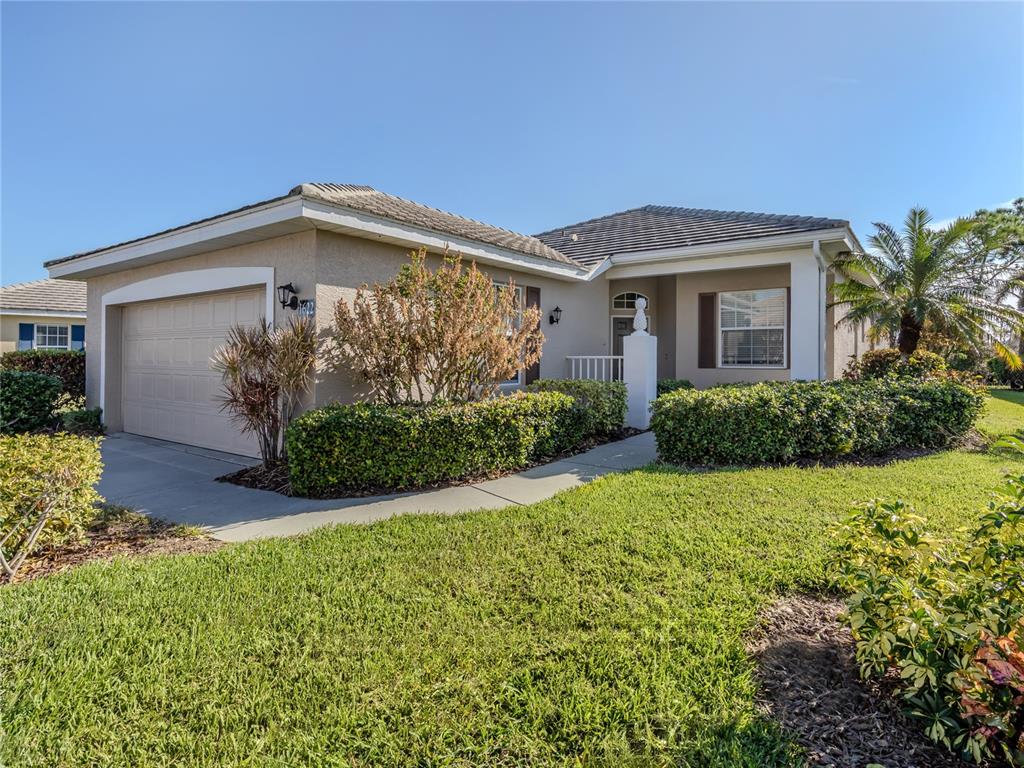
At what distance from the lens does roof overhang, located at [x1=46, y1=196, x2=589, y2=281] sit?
23.0 ft

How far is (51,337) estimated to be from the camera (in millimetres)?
20562

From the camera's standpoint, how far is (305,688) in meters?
2.66

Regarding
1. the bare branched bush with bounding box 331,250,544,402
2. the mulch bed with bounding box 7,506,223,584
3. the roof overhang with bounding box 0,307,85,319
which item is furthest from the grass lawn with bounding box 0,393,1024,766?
the roof overhang with bounding box 0,307,85,319

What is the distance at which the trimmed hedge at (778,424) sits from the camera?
7504 millimetres

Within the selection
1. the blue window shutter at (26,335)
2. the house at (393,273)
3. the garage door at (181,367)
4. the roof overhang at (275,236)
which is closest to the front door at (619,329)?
the house at (393,273)

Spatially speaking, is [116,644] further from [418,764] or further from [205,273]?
[205,273]

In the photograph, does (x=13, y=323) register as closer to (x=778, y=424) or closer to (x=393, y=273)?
(x=393, y=273)

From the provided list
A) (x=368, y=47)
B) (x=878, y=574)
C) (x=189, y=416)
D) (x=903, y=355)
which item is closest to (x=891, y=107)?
(x=903, y=355)

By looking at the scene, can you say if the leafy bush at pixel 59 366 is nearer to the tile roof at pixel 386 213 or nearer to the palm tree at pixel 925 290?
the tile roof at pixel 386 213

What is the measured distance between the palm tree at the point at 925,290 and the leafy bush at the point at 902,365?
0.29 m

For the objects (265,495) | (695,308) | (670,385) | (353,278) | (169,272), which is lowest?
(265,495)

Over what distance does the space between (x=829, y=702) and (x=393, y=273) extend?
25.0 ft

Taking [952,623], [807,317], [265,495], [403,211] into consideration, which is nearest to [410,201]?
[403,211]

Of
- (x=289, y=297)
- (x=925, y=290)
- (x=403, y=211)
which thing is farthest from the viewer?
(x=925, y=290)
